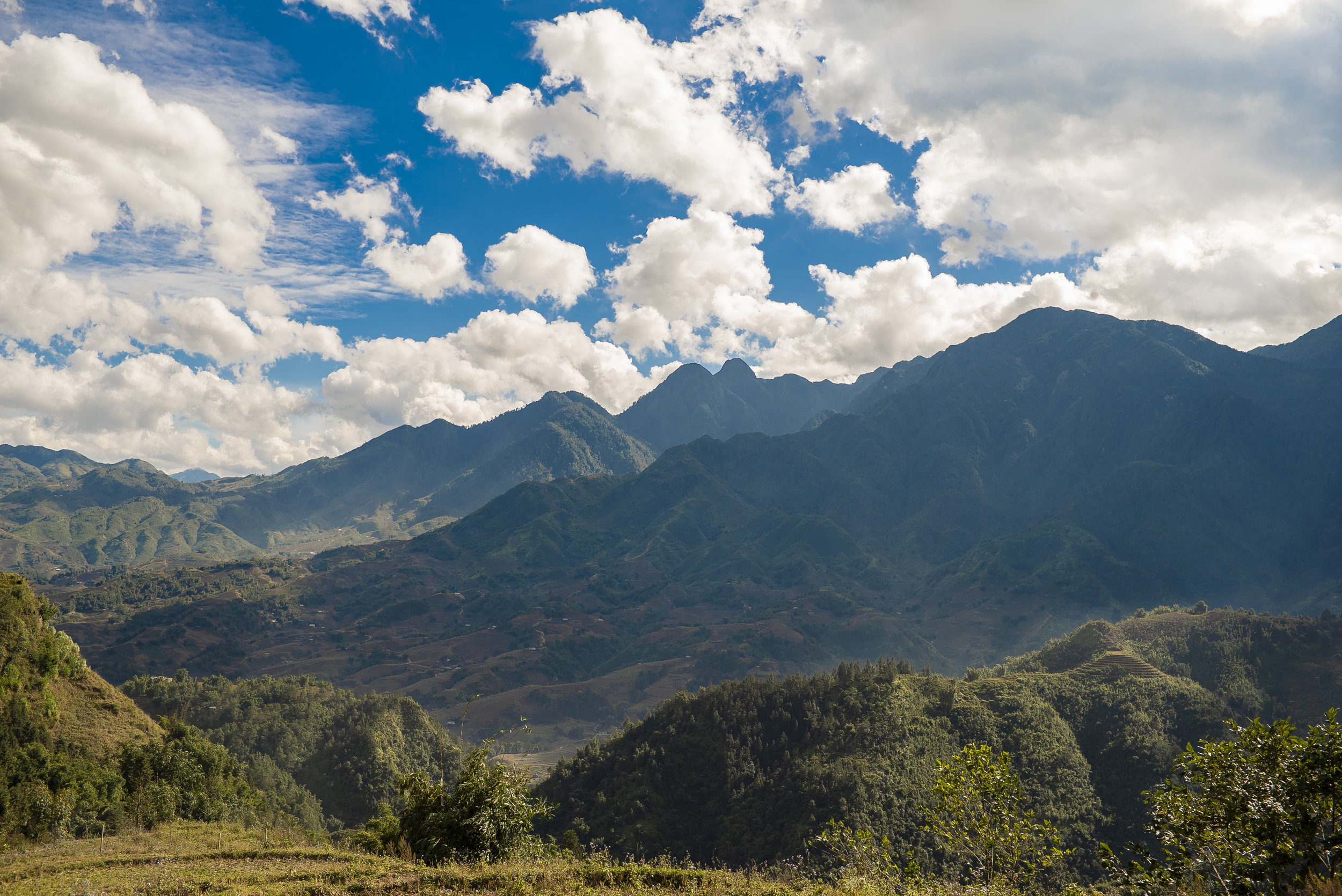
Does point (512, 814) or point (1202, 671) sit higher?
point (512, 814)

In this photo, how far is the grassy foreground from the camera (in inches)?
891

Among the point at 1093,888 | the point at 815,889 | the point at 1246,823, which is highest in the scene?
the point at 1246,823

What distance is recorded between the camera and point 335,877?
24906 mm

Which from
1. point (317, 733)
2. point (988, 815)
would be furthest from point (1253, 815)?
point (317, 733)

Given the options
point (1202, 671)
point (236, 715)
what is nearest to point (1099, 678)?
point (1202, 671)

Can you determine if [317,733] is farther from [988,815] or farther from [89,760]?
[988,815]

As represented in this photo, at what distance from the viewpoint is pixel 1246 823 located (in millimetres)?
15625

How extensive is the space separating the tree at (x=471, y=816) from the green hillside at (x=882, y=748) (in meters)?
49.0

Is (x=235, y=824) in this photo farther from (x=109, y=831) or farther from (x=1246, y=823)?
(x=1246, y=823)

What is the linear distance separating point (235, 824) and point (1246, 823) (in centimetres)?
6711

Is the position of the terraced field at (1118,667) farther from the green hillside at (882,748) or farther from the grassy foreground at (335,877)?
the grassy foreground at (335,877)

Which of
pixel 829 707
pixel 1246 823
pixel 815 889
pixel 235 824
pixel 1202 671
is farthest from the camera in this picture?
pixel 1202 671

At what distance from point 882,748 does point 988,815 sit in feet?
230

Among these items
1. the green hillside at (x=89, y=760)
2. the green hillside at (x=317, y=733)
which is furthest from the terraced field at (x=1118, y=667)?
the green hillside at (x=89, y=760)
